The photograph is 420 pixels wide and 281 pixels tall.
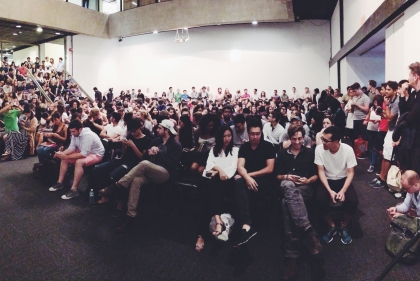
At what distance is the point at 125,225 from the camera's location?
10.8 feet

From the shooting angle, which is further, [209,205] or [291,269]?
[209,205]

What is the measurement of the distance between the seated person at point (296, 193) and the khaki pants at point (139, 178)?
1.31 m

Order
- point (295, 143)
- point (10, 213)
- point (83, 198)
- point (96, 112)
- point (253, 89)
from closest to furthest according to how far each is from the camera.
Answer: point (295, 143), point (10, 213), point (83, 198), point (96, 112), point (253, 89)

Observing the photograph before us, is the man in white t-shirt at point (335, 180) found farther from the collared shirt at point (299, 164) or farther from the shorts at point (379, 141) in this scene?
the shorts at point (379, 141)

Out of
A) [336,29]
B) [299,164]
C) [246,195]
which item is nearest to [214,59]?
[336,29]

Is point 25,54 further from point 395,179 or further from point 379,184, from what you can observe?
point 395,179

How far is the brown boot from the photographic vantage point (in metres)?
2.38

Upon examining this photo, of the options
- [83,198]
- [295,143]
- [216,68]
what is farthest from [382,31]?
[216,68]

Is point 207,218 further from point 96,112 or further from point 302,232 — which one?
point 96,112

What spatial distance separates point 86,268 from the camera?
2578 millimetres

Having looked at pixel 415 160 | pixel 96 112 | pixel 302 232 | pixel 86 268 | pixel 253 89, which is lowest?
pixel 86 268

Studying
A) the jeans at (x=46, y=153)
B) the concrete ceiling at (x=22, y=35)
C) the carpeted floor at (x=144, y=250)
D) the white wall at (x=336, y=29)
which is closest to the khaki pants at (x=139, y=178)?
the carpeted floor at (x=144, y=250)

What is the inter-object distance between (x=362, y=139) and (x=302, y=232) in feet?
15.1

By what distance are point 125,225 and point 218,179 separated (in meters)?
1.11
